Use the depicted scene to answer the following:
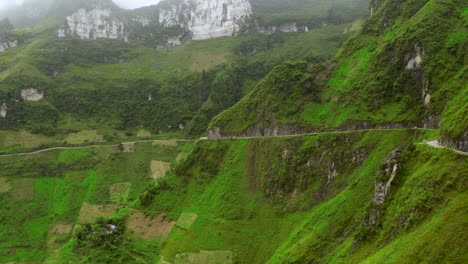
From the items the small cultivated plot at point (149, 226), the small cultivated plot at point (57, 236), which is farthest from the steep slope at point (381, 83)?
the small cultivated plot at point (57, 236)

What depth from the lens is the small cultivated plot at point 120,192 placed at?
166375 millimetres

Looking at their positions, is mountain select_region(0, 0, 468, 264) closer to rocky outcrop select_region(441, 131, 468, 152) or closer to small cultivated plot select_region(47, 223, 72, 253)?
rocky outcrop select_region(441, 131, 468, 152)

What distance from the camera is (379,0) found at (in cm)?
18338

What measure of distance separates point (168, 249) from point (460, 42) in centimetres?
8630

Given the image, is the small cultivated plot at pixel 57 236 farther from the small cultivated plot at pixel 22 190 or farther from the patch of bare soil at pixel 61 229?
the small cultivated plot at pixel 22 190

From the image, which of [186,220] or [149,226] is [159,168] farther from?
[186,220]

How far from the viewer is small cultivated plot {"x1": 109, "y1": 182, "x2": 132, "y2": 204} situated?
546ft

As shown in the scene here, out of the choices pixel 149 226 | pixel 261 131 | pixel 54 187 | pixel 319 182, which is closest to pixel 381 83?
pixel 319 182

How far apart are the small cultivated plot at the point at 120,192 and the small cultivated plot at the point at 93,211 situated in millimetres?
3744

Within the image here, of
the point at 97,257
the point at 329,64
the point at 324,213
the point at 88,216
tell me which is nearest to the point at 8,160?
the point at 88,216

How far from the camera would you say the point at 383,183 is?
235 feet

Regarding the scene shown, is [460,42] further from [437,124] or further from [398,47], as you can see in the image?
[437,124]

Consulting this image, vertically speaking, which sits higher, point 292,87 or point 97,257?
point 292,87

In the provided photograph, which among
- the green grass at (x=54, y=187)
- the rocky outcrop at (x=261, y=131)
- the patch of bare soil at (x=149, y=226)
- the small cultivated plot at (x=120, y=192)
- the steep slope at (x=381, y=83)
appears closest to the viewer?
the steep slope at (x=381, y=83)
